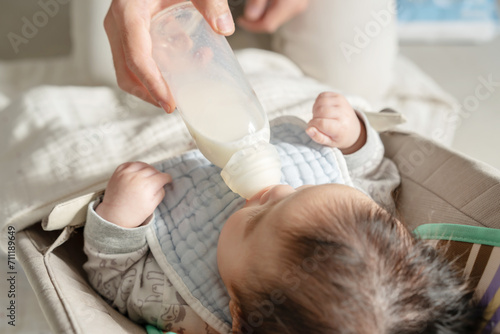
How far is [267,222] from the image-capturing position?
60 centimetres

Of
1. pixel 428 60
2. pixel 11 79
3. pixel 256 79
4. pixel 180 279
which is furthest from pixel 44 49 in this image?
pixel 428 60

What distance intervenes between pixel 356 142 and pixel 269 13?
1.86 feet

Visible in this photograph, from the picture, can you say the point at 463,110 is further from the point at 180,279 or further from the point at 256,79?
the point at 180,279

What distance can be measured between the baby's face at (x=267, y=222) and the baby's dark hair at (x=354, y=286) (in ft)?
0.04

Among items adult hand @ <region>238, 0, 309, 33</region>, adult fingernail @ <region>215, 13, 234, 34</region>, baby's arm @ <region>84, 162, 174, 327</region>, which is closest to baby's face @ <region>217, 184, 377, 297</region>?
baby's arm @ <region>84, 162, 174, 327</region>

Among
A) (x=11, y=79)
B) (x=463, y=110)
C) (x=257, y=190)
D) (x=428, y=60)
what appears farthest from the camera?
(x=428, y=60)

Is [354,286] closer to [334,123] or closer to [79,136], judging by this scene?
[334,123]

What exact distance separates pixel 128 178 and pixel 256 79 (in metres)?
0.40

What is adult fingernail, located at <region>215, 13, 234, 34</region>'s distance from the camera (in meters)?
0.73

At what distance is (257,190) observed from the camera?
26.0 inches

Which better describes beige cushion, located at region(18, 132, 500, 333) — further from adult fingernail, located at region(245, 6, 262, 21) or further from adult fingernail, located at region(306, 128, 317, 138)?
adult fingernail, located at region(245, 6, 262, 21)

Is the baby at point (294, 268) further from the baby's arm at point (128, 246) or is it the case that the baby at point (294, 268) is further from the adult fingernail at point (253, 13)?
the adult fingernail at point (253, 13)

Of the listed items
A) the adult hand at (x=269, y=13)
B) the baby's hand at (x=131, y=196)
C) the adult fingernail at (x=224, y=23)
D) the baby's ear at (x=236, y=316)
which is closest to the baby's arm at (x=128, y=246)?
the baby's hand at (x=131, y=196)

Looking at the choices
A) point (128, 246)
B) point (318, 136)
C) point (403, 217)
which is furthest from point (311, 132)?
point (128, 246)
